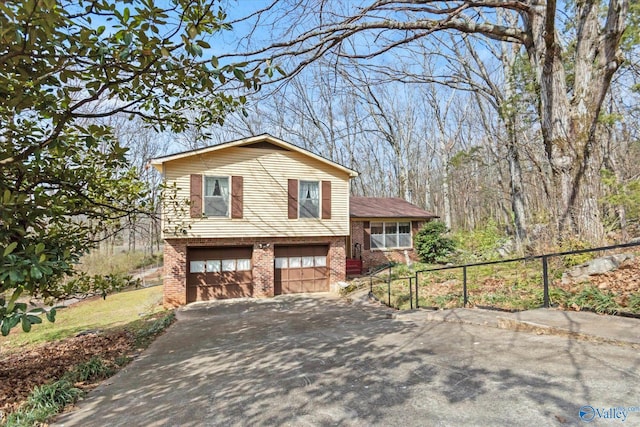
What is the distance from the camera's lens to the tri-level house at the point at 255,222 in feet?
38.8

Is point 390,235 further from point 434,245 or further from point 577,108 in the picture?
point 577,108

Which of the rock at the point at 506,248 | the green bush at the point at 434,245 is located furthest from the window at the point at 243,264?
the rock at the point at 506,248

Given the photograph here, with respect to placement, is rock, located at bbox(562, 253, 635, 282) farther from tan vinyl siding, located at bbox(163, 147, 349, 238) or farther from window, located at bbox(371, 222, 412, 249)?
window, located at bbox(371, 222, 412, 249)

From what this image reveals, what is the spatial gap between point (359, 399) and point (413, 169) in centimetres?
3086

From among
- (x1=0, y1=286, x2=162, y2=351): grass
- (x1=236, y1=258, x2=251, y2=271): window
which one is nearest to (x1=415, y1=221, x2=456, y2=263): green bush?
(x1=236, y1=258, x2=251, y2=271): window

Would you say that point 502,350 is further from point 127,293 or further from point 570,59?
point 127,293

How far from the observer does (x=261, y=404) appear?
3.05m

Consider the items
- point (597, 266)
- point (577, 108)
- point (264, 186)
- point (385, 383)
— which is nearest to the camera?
point (385, 383)

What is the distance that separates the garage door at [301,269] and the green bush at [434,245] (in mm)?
5986

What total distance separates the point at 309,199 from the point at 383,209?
274 inches

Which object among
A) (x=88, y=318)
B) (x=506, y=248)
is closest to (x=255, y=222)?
(x=88, y=318)

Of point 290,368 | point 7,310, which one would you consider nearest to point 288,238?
point 290,368

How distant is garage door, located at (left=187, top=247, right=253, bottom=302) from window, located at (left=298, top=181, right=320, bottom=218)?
2.71 metres

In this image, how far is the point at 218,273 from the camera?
496 inches
